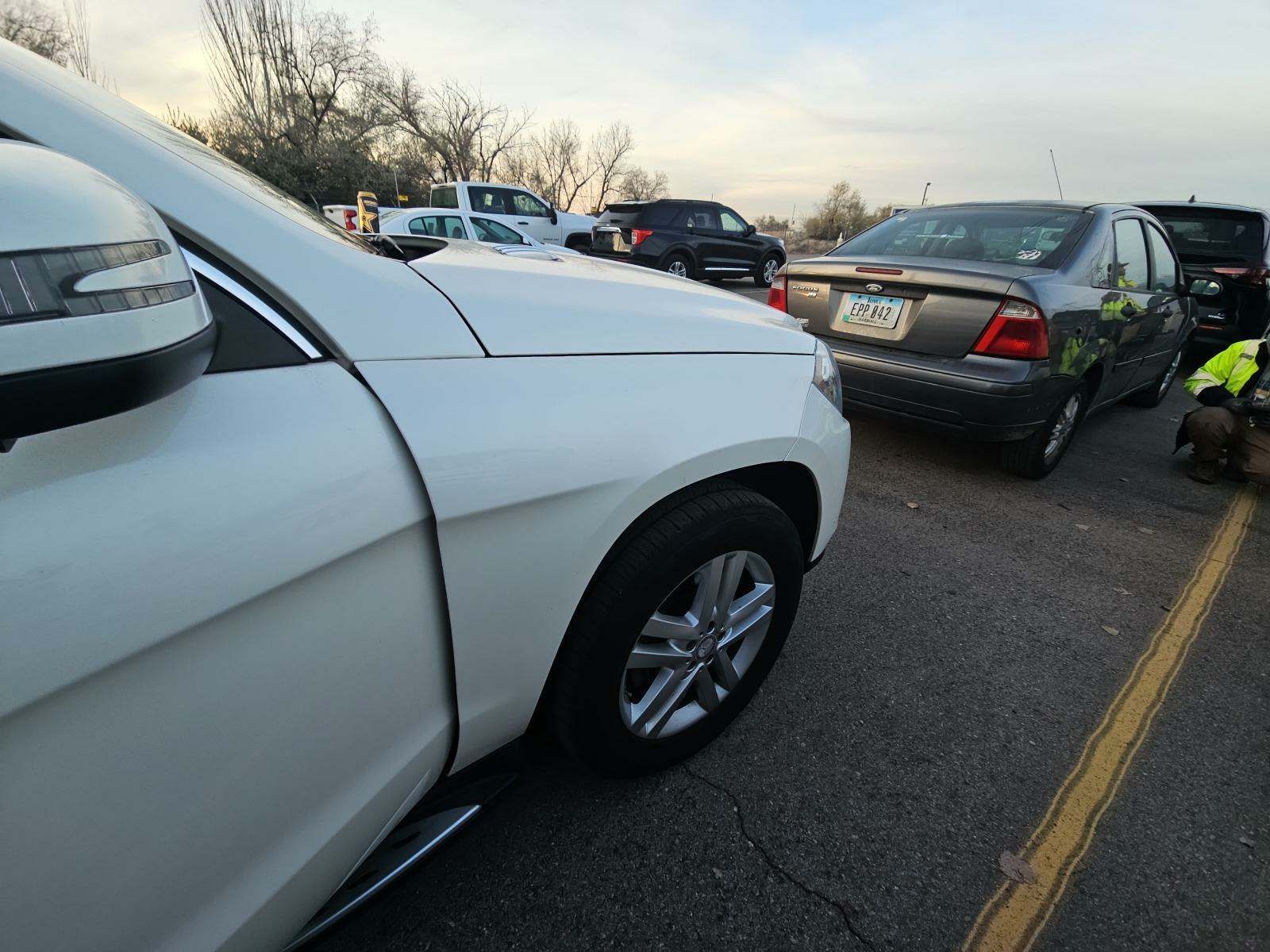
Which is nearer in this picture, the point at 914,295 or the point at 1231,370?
the point at 914,295

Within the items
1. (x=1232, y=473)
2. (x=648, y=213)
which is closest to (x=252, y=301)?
(x=1232, y=473)

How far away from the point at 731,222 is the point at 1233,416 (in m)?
10.1

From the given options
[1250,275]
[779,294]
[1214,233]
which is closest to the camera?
[779,294]

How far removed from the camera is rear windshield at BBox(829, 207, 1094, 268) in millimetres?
3398

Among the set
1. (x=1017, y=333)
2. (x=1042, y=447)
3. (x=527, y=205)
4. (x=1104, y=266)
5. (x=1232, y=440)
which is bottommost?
(x=1042, y=447)

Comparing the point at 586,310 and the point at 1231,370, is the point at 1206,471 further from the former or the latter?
the point at 586,310

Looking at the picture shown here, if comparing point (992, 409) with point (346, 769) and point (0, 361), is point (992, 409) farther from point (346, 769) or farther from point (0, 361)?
point (0, 361)

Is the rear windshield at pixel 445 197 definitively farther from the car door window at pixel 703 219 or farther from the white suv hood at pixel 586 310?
the white suv hood at pixel 586 310

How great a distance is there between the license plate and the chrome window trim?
3324 mm

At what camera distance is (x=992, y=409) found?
317 centimetres

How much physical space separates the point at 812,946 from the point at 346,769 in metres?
1.09

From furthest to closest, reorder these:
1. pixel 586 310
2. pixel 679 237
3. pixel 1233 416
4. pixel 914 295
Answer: pixel 679 237 → pixel 1233 416 → pixel 914 295 → pixel 586 310

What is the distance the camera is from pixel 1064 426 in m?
3.70

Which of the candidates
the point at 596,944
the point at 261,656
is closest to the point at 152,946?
the point at 261,656
